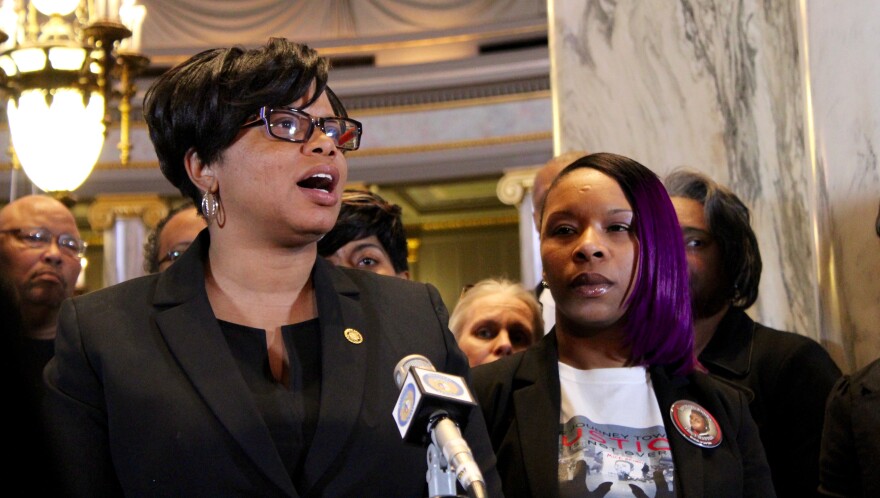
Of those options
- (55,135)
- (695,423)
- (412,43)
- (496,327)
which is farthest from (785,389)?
(412,43)

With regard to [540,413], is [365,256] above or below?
above

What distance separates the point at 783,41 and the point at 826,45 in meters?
0.33

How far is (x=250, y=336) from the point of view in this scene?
197cm

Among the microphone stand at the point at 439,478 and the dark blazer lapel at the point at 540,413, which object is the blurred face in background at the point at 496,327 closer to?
the dark blazer lapel at the point at 540,413

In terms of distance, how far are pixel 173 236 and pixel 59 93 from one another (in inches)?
104

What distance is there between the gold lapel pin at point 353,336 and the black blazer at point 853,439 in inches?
44.1

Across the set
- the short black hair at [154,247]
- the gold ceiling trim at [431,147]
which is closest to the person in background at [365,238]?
the short black hair at [154,247]

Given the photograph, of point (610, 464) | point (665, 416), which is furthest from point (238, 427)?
point (665, 416)

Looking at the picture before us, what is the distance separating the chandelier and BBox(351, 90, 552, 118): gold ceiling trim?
5402mm

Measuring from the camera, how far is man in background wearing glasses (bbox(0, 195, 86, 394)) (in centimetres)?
336

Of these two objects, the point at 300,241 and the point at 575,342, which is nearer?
the point at 300,241

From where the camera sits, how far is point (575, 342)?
7.85 feet

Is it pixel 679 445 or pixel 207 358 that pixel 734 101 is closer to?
pixel 679 445

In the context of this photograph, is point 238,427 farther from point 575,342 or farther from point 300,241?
point 575,342
